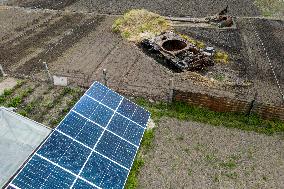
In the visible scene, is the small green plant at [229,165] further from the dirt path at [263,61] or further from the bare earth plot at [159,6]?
the bare earth plot at [159,6]

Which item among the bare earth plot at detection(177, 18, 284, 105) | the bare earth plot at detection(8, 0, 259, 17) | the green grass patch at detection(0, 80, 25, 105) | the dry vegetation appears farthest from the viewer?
the bare earth plot at detection(8, 0, 259, 17)

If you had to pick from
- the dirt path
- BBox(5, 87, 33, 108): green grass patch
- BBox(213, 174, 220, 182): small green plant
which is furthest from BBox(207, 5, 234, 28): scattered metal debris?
BBox(213, 174, 220, 182): small green plant

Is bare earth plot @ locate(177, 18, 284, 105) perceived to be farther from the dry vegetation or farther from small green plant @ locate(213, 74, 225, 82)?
the dry vegetation

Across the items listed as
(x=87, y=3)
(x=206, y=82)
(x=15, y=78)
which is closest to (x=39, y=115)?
(x=15, y=78)

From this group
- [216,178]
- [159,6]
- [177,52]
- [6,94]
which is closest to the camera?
[216,178]

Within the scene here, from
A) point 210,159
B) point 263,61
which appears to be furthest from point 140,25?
point 210,159

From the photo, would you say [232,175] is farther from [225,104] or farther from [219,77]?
[219,77]
